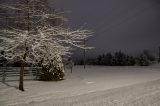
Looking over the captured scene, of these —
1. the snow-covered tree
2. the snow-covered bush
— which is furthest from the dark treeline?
the snow-covered tree

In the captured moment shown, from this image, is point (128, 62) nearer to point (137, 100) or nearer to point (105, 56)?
point (105, 56)

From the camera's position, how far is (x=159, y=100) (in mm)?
11547

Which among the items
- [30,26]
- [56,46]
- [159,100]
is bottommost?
[159,100]

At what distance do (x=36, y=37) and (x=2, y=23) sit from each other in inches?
166

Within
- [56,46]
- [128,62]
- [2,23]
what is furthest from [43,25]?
[128,62]

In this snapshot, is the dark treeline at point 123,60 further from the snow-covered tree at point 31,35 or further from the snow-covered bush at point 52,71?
the snow-covered tree at point 31,35

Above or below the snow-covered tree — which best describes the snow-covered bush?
below

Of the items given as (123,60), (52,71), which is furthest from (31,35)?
(123,60)

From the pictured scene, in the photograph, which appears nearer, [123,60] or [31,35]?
[31,35]

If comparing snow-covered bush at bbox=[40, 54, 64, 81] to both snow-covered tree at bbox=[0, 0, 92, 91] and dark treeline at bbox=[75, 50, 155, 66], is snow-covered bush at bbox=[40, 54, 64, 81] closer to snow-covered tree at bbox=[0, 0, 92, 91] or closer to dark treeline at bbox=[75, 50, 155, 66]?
snow-covered tree at bbox=[0, 0, 92, 91]

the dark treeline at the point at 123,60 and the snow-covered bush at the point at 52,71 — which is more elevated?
the dark treeline at the point at 123,60

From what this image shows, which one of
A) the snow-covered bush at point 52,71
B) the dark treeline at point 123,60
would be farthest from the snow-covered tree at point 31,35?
the dark treeline at point 123,60

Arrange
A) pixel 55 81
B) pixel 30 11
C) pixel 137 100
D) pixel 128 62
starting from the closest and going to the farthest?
pixel 137 100 < pixel 30 11 < pixel 55 81 < pixel 128 62

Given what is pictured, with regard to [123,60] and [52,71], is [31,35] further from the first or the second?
[123,60]
